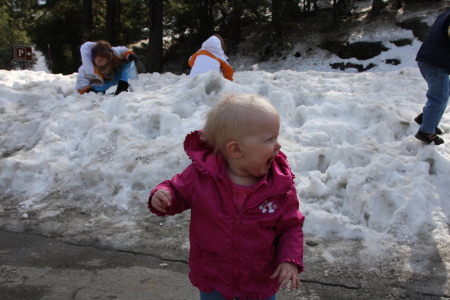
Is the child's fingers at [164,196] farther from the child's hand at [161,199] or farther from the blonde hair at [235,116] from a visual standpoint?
the blonde hair at [235,116]

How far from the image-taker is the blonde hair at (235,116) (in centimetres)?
197

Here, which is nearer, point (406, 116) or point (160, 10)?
point (406, 116)

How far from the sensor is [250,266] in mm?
1973

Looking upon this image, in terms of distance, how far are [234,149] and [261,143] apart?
0.46 ft

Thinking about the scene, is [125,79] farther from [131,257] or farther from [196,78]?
[131,257]

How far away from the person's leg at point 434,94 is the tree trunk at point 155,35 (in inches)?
508

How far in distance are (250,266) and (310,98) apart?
478 centimetres

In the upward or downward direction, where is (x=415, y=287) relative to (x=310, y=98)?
downward

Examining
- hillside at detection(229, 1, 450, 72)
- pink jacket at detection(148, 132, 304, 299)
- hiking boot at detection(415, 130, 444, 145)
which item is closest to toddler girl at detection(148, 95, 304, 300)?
pink jacket at detection(148, 132, 304, 299)

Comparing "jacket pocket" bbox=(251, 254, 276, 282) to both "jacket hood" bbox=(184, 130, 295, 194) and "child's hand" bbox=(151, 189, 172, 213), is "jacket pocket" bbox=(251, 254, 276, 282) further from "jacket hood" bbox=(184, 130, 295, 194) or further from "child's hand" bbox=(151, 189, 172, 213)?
"child's hand" bbox=(151, 189, 172, 213)

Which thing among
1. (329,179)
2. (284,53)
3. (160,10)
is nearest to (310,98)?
(329,179)

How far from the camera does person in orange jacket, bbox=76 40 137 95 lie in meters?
7.48

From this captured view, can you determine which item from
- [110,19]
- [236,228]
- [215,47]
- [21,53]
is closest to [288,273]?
[236,228]

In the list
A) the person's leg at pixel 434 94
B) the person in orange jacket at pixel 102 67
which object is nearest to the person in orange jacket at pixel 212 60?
the person in orange jacket at pixel 102 67
